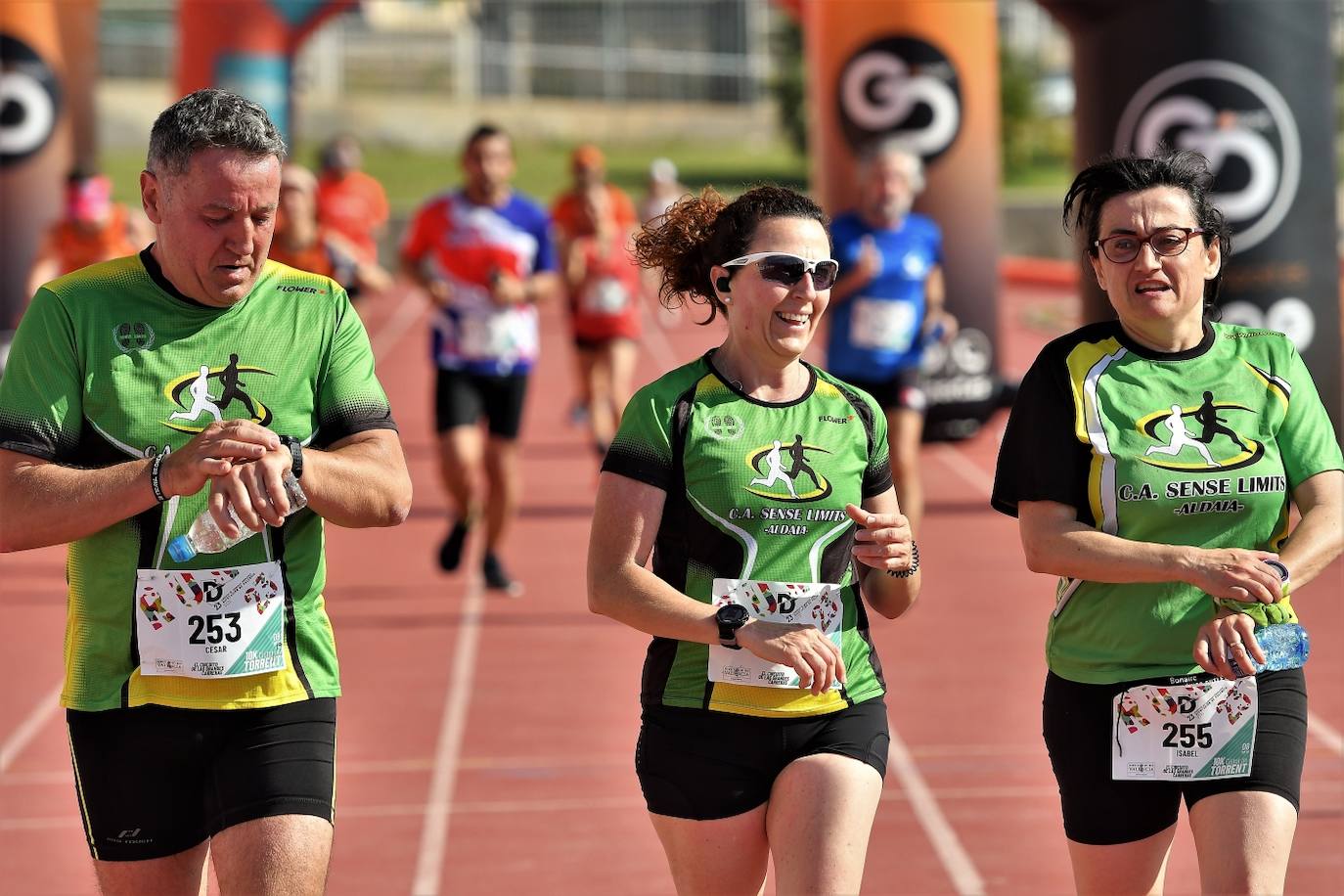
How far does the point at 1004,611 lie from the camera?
9008 millimetres

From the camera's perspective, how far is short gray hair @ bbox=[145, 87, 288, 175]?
339 centimetres

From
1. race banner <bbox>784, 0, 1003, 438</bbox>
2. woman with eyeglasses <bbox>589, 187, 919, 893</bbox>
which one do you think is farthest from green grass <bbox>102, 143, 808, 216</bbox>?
woman with eyeglasses <bbox>589, 187, 919, 893</bbox>

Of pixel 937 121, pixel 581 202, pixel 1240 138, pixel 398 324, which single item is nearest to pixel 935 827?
pixel 1240 138

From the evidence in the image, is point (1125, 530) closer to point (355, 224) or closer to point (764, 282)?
point (764, 282)

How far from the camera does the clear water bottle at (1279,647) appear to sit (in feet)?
11.7

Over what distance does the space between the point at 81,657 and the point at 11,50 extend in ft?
35.7

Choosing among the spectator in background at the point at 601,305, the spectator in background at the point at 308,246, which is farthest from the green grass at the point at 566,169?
the spectator in background at the point at 308,246

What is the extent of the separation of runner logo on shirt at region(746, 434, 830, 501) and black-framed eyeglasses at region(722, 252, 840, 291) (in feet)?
0.95

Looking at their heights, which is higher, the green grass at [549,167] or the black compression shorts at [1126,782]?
the green grass at [549,167]

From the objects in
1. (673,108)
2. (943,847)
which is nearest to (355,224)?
(943,847)

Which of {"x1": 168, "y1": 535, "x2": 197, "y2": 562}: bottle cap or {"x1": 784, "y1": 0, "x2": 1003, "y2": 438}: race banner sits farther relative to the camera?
{"x1": 784, "y1": 0, "x2": 1003, "y2": 438}: race banner

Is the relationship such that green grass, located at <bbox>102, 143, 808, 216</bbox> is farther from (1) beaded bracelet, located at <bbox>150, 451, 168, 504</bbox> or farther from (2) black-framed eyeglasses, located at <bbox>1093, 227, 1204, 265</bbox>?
(1) beaded bracelet, located at <bbox>150, 451, 168, 504</bbox>

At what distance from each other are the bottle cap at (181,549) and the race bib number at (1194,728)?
66.0 inches

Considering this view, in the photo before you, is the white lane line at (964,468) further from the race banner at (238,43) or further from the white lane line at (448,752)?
the race banner at (238,43)
